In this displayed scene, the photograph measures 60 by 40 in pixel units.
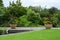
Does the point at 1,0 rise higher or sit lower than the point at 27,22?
higher

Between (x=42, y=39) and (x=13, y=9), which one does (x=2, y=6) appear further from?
(x=42, y=39)

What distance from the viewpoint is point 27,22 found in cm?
2377

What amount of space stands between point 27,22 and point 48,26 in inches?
295

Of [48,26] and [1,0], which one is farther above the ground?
[1,0]

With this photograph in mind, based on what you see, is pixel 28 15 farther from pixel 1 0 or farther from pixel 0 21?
pixel 1 0

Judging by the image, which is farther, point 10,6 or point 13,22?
point 10,6

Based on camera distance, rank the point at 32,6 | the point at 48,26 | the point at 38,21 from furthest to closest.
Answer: the point at 32,6 < the point at 38,21 < the point at 48,26

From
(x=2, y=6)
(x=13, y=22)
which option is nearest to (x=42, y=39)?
(x=13, y=22)

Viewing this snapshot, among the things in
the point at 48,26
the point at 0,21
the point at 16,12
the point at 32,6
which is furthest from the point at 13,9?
the point at 48,26

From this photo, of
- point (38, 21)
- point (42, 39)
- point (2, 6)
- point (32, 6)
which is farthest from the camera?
point (32, 6)

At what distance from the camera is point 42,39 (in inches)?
387

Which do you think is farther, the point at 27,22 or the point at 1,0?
the point at 1,0

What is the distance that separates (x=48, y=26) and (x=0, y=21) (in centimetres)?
975

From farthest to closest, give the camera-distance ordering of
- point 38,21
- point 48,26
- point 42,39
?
point 38,21, point 48,26, point 42,39
